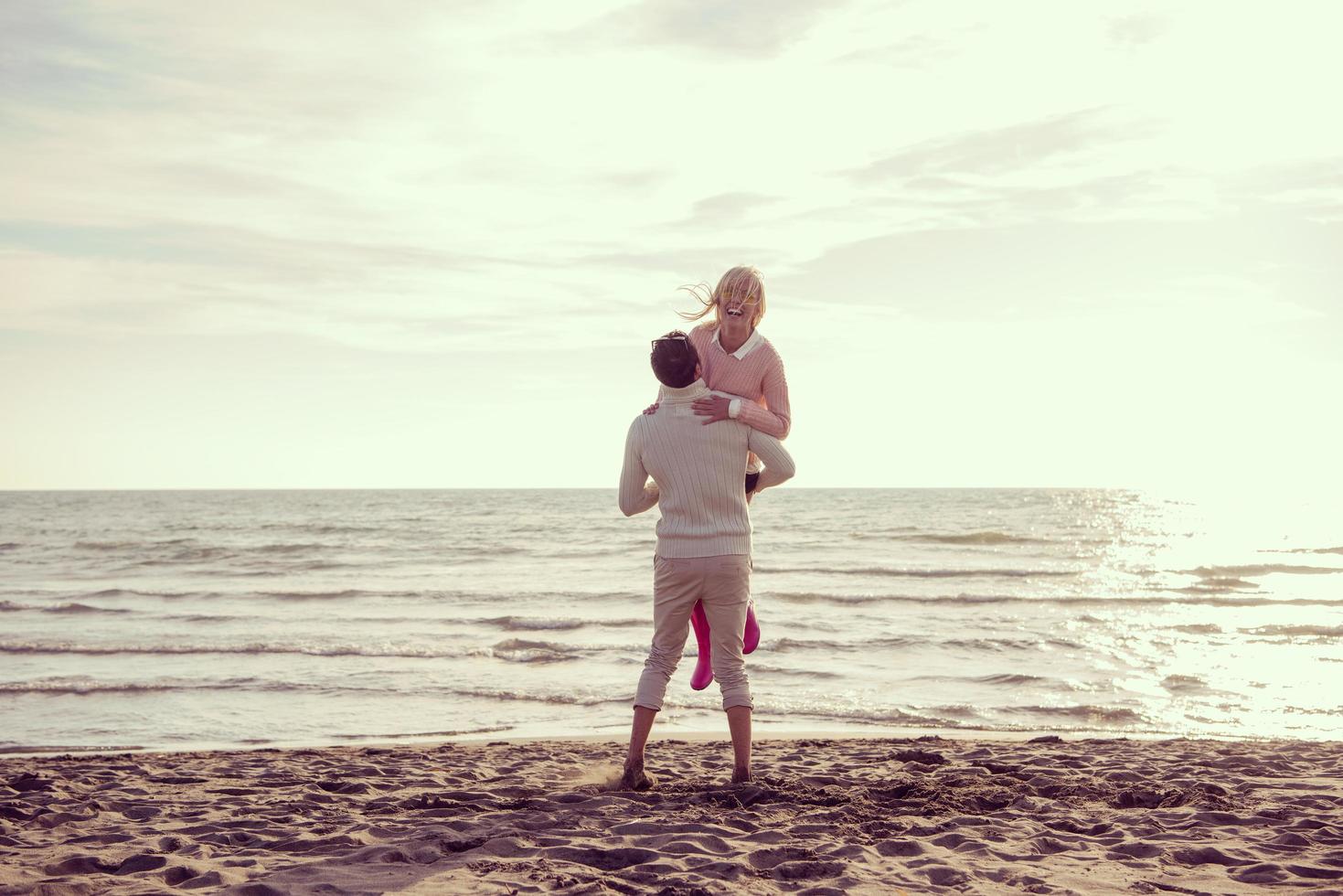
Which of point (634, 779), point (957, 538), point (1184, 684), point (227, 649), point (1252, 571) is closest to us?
point (634, 779)

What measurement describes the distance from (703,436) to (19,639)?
36.4ft

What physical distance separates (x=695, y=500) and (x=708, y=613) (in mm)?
531

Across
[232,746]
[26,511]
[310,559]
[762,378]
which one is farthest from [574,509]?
[762,378]

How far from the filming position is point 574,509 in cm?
4859

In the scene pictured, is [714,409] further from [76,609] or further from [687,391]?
[76,609]

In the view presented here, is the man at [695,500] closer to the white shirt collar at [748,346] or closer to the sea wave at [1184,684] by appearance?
the white shirt collar at [748,346]

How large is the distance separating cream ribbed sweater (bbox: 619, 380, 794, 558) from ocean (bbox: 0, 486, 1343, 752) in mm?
3808

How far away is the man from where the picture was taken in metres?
4.31

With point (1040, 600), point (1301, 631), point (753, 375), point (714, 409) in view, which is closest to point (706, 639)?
point (714, 409)

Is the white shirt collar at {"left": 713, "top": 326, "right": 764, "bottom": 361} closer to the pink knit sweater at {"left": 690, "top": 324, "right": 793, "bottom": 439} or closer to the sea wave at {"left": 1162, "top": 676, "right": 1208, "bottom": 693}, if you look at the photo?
the pink knit sweater at {"left": 690, "top": 324, "right": 793, "bottom": 439}

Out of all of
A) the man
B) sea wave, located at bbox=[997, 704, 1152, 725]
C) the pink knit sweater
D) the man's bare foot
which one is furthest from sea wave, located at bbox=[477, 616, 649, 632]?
the pink knit sweater

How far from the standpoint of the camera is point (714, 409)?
427 cm

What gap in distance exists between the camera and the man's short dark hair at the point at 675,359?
4.22m

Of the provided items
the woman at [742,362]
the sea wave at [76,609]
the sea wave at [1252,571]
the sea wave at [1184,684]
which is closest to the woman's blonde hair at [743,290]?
the woman at [742,362]
